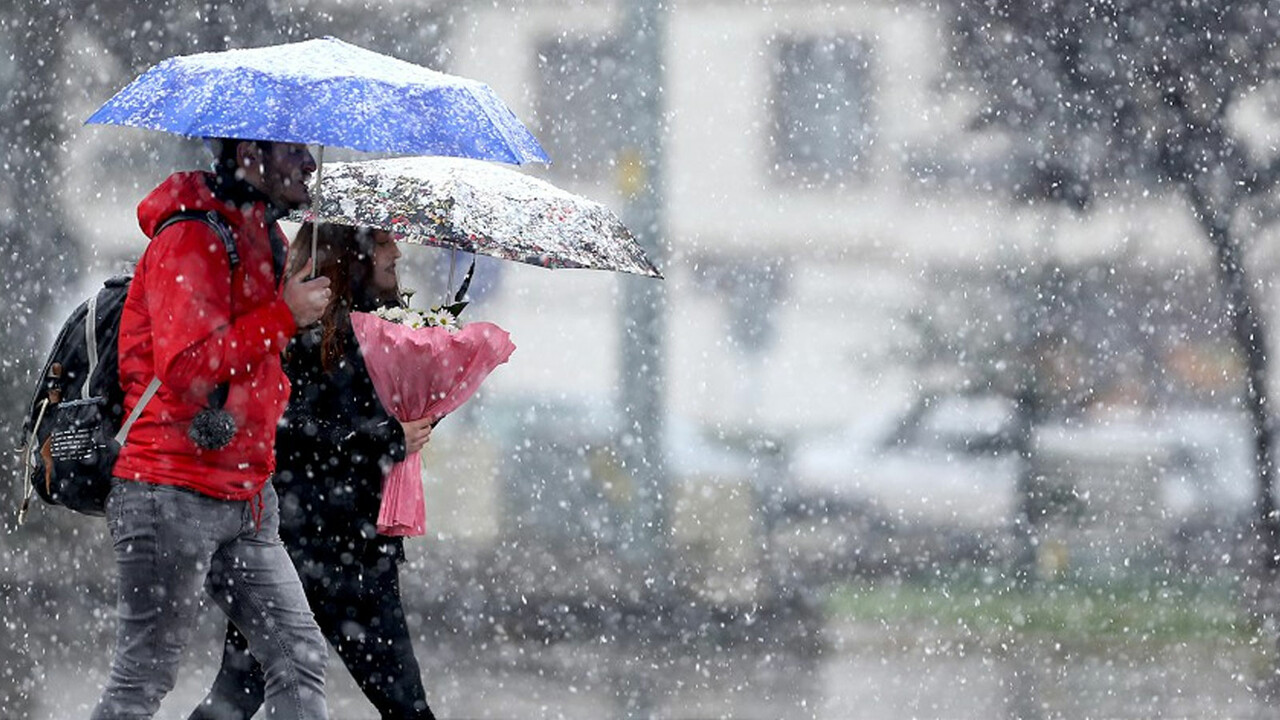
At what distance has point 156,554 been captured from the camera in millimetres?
3998

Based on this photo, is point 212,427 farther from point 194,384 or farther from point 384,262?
point 384,262

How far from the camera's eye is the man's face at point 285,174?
410cm

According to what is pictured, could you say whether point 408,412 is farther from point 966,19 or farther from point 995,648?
point 966,19

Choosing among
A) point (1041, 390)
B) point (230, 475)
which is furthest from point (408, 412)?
point (1041, 390)

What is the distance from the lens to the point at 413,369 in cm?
476

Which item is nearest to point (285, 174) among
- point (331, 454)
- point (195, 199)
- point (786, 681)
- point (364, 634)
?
point (195, 199)

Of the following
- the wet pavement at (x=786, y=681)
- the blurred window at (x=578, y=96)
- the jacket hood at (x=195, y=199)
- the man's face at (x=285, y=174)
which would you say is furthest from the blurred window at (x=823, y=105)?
the jacket hood at (x=195, y=199)

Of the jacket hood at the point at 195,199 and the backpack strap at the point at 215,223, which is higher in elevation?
the jacket hood at the point at 195,199

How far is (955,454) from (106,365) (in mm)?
10849

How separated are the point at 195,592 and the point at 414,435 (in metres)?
0.88

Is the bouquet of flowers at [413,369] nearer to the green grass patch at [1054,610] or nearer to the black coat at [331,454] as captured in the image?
the black coat at [331,454]

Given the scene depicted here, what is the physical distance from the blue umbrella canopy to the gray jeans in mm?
764

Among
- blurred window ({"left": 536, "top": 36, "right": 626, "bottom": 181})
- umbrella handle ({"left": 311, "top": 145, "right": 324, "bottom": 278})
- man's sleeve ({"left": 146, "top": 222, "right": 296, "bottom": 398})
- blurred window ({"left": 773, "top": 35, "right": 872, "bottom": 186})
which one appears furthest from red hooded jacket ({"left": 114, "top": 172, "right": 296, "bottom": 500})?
blurred window ({"left": 773, "top": 35, "right": 872, "bottom": 186})

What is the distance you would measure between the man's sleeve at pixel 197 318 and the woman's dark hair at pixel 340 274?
754 mm
